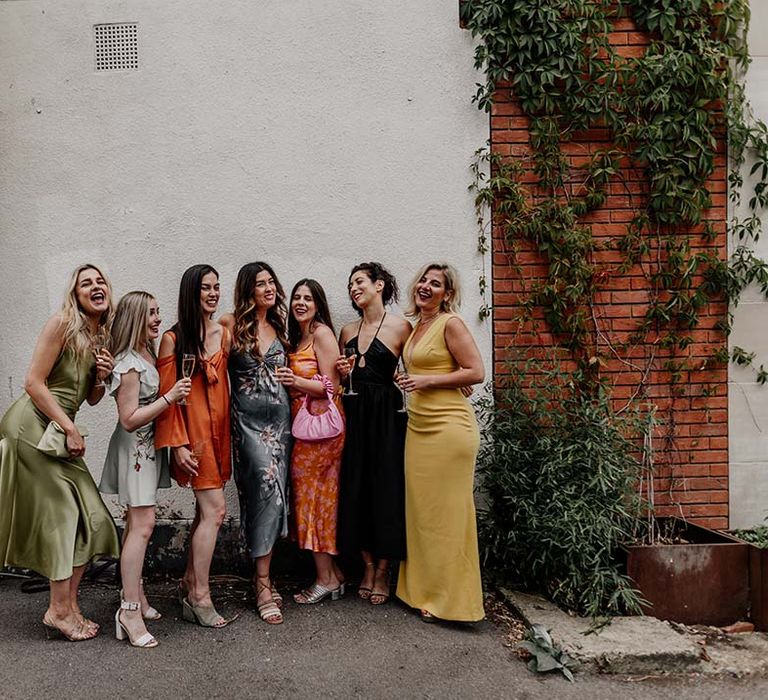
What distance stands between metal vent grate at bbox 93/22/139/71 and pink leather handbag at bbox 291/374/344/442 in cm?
278

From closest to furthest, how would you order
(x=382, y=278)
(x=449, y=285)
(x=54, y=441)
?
(x=54, y=441)
(x=449, y=285)
(x=382, y=278)

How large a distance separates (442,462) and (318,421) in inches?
30.9

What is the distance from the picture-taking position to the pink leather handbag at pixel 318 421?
4301 millimetres

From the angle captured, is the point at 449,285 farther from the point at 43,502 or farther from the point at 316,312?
the point at 43,502

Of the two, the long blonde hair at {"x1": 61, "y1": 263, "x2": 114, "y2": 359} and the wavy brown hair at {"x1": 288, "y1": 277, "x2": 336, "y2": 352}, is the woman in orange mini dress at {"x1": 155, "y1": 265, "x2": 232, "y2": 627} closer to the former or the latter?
the long blonde hair at {"x1": 61, "y1": 263, "x2": 114, "y2": 359}

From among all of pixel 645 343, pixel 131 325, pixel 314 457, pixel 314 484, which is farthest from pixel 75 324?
pixel 645 343

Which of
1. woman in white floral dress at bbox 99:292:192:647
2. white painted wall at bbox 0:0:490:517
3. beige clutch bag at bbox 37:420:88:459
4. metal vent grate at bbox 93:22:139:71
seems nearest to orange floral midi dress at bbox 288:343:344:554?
woman in white floral dress at bbox 99:292:192:647

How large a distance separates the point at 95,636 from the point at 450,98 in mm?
4188

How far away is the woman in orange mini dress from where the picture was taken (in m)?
4.01

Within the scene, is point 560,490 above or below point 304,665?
above

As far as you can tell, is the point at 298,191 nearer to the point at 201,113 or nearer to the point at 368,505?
the point at 201,113

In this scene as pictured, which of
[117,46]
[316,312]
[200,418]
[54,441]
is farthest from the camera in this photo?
[117,46]

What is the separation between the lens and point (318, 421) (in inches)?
170

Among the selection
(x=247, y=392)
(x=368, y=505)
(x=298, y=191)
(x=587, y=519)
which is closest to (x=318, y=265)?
(x=298, y=191)
